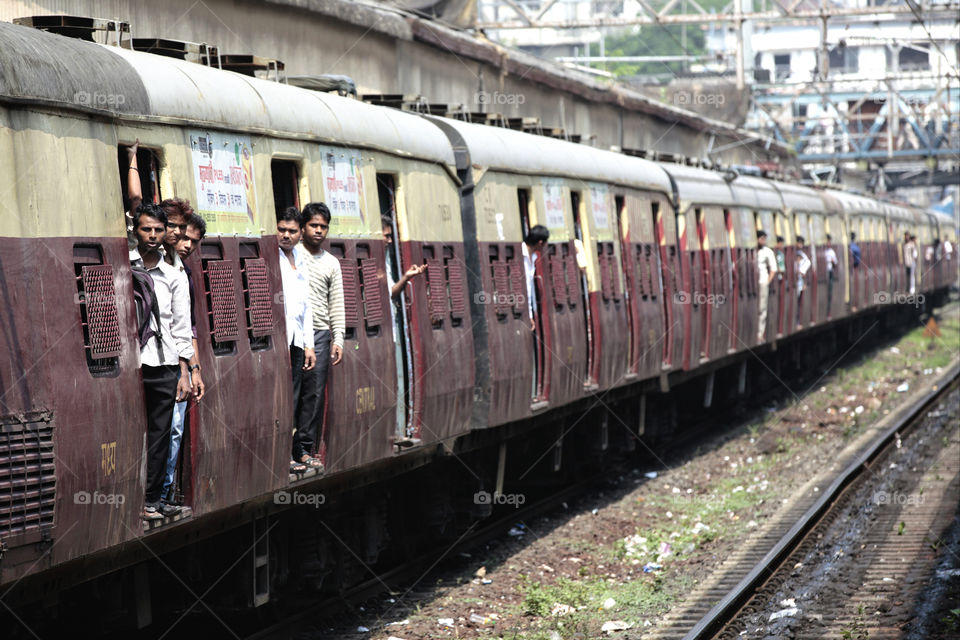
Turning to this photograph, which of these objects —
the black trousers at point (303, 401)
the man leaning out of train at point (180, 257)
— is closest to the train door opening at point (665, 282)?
the black trousers at point (303, 401)

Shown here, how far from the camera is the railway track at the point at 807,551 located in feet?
31.8

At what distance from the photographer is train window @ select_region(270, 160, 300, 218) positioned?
8453 millimetres

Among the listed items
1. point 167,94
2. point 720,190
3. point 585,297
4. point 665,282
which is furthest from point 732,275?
point 167,94

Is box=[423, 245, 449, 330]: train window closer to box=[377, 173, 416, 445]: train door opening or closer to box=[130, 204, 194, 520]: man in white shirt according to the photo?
box=[377, 173, 416, 445]: train door opening

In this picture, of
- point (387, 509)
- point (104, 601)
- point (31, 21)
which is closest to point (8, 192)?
point (31, 21)

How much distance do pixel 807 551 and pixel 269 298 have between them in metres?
6.25

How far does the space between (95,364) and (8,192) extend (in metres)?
0.88

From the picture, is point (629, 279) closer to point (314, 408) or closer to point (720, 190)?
point (720, 190)

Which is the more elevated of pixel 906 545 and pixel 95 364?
pixel 95 364

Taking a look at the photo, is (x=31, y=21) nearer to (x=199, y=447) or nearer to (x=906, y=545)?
(x=199, y=447)

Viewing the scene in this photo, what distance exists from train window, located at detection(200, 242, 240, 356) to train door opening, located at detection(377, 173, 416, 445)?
243cm

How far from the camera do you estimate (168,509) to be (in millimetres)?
6812

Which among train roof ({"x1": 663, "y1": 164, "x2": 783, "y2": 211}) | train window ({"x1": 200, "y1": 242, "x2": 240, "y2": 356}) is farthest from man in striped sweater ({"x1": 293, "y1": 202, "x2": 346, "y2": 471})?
train roof ({"x1": 663, "y1": 164, "x2": 783, "y2": 211})

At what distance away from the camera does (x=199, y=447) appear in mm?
7059
